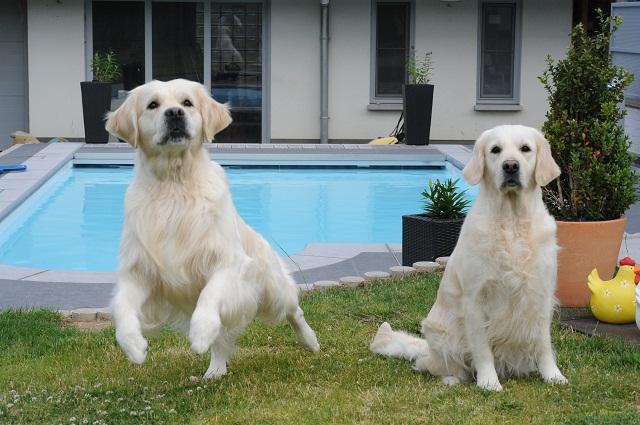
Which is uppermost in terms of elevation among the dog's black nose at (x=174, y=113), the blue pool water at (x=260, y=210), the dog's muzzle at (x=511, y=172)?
the dog's black nose at (x=174, y=113)

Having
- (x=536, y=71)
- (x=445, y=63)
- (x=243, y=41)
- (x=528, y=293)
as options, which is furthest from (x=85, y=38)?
(x=528, y=293)

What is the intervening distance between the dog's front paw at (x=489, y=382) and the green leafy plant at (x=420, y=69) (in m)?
13.8

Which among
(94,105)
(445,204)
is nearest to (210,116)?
(445,204)

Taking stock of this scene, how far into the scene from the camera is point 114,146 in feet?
58.0

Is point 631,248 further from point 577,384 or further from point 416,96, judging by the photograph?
point 416,96

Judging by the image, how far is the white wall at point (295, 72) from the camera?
1969cm

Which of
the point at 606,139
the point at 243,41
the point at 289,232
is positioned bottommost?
the point at 289,232

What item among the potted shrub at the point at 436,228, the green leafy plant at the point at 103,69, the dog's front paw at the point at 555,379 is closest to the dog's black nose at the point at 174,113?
the dog's front paw at the point at 555,379

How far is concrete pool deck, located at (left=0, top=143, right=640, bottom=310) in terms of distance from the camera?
8.06 metres

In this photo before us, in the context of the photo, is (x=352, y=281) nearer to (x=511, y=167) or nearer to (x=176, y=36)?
(x=511, y=167)

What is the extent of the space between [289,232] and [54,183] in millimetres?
4035

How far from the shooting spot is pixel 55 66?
64.6ft

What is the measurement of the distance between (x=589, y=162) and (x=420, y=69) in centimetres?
1219

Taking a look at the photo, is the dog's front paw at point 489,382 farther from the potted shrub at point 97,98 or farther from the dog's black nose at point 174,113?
the potted shrub at point 97,98
